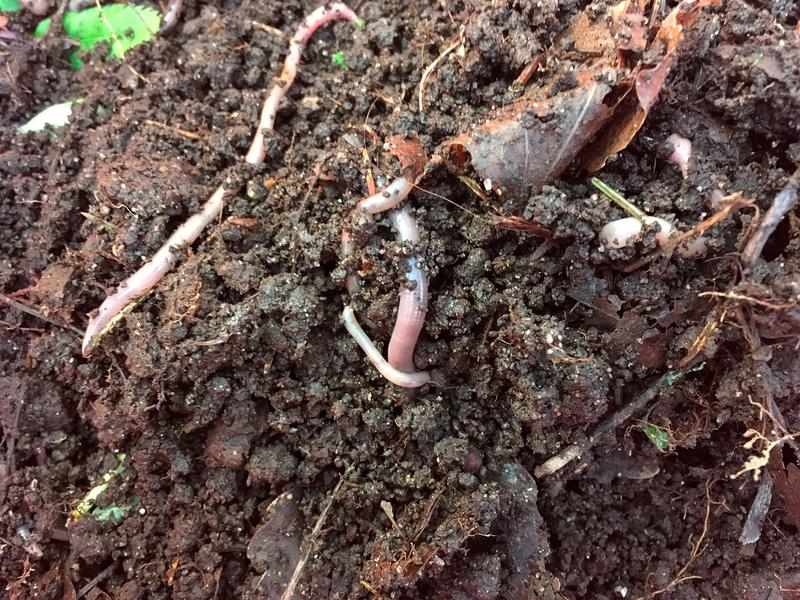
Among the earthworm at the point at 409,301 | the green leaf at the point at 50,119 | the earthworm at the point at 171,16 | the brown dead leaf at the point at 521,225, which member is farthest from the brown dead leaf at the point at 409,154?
the green leaf at the point at 50,119

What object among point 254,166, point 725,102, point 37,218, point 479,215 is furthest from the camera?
point 37,218

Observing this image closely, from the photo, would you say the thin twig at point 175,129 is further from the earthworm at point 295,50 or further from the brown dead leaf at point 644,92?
the brown dead leaf at point 644,92

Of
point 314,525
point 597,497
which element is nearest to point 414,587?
point 314,525

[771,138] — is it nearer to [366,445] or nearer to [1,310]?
[366,445]

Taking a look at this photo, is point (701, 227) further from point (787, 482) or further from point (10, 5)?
point (10, 5)

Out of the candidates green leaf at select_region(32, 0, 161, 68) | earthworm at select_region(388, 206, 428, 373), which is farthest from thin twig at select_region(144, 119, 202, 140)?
earthworm at select_region(388, 206, 428, 373)

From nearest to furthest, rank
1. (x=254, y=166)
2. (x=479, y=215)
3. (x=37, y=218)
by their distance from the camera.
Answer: (x=479, y=215), (x=254, y=166), (x=37, y=218)

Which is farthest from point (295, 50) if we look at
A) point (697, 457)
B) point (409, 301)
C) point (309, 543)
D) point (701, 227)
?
point (697, 457)
